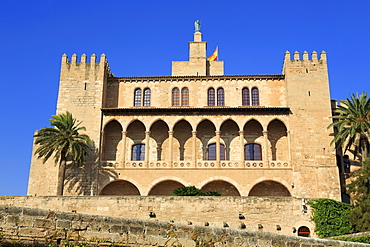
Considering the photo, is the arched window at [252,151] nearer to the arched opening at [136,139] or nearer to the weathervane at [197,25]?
the arched opening at [136,139]

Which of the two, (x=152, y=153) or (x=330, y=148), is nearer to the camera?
(x=330, y=148)

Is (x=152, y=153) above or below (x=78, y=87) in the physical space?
below

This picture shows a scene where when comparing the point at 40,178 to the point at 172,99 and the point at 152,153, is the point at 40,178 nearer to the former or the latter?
the point at 152,153

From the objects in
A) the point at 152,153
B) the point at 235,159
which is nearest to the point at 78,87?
the point at 152,153

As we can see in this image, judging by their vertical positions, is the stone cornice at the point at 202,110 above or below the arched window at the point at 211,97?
below

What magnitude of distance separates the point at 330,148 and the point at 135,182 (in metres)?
15.2

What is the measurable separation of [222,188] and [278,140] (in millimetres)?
6086

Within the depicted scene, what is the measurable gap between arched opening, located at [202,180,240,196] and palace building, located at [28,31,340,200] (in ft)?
0.26

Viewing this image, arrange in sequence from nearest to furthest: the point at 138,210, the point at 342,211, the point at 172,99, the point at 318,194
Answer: the point at 138,210 → the point at 342,211 → the point at 318,194 → the point at 172,99

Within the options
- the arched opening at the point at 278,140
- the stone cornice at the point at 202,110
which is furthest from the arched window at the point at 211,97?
the arched opening at the point at 278,140

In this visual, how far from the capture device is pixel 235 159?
115ft

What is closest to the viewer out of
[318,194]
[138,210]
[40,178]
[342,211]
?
[138,210]

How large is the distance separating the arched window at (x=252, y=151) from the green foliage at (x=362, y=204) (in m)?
8.15

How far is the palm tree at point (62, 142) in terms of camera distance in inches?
1247
